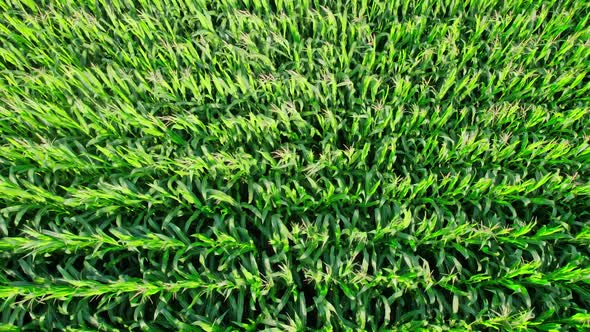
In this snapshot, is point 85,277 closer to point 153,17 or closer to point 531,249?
point 153,17

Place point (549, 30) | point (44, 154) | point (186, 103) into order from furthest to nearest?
point (549, 30)
point (186, 103)
point (44, 154)

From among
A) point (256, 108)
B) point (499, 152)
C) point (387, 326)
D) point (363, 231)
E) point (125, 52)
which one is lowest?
point (387, 326)

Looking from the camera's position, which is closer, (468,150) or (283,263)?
(283,263)

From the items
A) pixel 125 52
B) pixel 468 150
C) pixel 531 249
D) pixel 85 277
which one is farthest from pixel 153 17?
pixel 531 249

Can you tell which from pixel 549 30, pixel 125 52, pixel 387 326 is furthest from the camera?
pixel 549 30

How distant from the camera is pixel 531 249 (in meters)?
1.68

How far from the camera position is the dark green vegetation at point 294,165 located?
156 centimetres

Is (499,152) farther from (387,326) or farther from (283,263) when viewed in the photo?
(283,263)

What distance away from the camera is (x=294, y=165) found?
178 centimetres

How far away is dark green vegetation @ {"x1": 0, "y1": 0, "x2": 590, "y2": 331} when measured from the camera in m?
1.56

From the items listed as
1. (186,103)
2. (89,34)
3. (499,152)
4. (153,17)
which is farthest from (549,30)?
(89,34)

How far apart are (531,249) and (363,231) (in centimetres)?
68

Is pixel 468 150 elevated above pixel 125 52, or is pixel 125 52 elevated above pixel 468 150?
pixel 125 52

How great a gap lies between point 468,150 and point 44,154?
1787 mm
